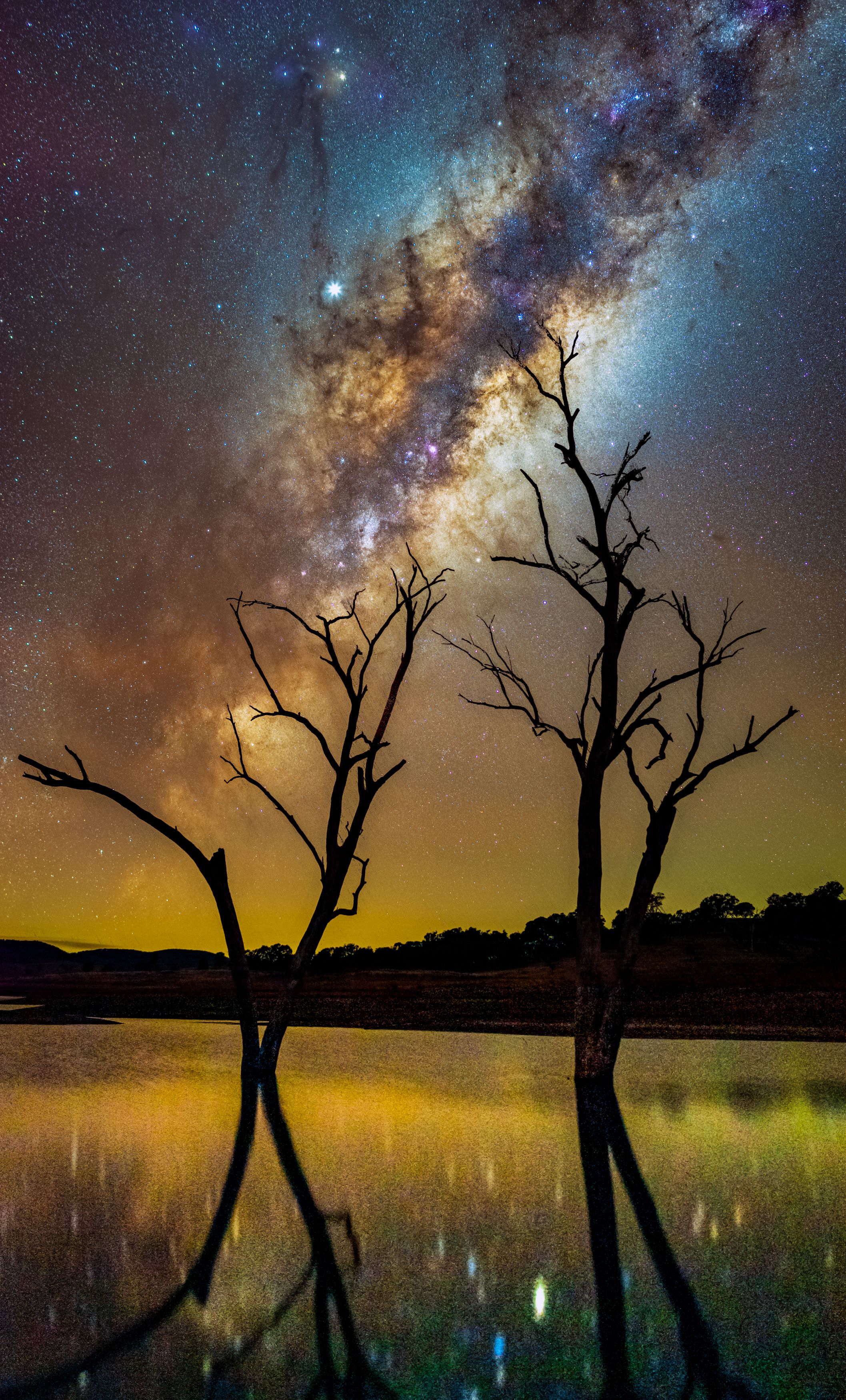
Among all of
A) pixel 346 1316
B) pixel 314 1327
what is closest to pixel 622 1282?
pixel 346 1316

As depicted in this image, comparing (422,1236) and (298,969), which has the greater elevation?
(298,969)

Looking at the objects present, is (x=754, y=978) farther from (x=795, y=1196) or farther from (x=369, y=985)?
(x=795, y=1196)

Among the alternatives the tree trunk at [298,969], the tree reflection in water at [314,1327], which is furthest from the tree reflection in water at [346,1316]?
the tree trunk at [298,969]

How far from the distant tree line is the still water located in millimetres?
37042

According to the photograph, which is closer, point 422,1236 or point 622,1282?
point 622,1282

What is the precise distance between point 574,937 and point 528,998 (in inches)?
610

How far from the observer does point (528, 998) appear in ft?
126

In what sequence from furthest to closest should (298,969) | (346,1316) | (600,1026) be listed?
(298,969) → (600,1026) → (346,1316)

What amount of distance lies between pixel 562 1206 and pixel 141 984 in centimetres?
5243

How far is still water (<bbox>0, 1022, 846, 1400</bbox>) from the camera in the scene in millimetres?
4320

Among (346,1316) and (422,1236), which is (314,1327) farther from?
(422,1236)

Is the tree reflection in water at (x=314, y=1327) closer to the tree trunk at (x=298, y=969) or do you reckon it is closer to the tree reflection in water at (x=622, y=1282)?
the tree reflection in water at (x=622, y=1282)

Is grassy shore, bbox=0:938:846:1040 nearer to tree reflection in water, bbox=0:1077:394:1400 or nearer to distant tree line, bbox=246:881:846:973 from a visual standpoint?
distant tree line, bbox=246:881:846:973

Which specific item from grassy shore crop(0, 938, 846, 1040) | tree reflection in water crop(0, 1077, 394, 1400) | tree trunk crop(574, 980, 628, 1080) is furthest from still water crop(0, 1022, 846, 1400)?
grassy shore crop(0, 938, 846, 1040)
